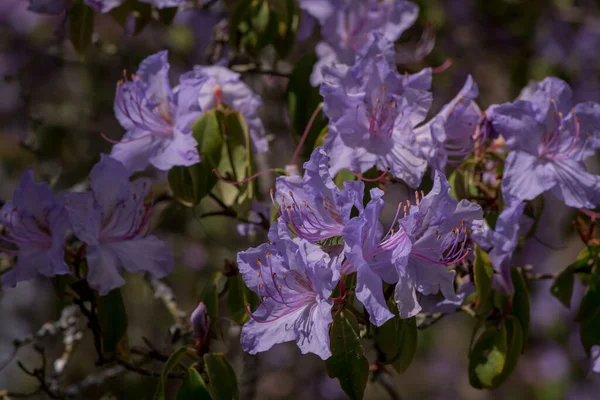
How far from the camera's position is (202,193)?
136cm

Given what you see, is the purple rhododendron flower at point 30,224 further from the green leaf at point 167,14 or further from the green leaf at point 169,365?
the green leaf at point 167,14

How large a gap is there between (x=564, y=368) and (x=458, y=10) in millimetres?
2570

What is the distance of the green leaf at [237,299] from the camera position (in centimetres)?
132

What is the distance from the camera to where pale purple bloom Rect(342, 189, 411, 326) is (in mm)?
1048

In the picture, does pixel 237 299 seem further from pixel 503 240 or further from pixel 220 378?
pixel 503 240

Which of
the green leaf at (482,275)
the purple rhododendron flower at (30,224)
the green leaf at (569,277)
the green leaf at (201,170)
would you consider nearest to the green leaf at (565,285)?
the green leaf at (569,277)

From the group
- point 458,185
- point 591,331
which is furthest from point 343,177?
point 591,331

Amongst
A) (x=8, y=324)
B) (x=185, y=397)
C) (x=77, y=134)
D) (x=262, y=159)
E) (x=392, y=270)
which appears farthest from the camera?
(x=8, y=324)

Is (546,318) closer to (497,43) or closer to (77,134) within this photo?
(497,43)

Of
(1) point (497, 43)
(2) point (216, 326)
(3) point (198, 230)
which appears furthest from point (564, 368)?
(2) point (216, 326)

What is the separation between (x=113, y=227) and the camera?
138cm

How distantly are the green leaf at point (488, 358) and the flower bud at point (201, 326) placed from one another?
0.50 meters

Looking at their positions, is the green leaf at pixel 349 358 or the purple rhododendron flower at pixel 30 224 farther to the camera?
the purple rhododendron flower at pixel 30 224

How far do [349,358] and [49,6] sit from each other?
3.58 ft
